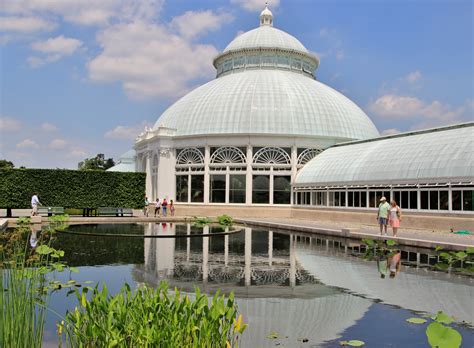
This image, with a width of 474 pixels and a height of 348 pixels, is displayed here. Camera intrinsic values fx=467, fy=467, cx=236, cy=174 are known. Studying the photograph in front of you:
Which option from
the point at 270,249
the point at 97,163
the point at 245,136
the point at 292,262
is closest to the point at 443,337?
the point at 292,262

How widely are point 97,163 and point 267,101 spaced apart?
7045cm

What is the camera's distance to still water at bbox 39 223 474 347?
26.4 feet

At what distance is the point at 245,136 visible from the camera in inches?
1748

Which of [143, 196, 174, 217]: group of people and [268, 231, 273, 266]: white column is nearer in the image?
[268, 231, 273, 266]: white column

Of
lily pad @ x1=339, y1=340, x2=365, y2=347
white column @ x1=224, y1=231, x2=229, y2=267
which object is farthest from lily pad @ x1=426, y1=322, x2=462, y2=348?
white column @ x1=224, y1=231, x2=229, y2=267

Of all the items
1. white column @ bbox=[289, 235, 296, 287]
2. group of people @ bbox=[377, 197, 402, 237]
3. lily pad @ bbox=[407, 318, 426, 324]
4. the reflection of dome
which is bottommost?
lily pad @ bbox=[407, 318, 426, 324]

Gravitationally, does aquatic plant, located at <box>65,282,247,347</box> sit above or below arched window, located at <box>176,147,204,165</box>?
below

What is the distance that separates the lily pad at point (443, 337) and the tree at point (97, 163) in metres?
99.2

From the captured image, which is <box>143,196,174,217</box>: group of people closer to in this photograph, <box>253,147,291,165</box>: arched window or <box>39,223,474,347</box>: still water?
→ <box>253,147,291,165</box>: arched window

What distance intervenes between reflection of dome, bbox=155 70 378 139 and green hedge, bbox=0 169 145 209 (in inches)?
330

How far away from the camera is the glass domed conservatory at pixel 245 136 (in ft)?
147

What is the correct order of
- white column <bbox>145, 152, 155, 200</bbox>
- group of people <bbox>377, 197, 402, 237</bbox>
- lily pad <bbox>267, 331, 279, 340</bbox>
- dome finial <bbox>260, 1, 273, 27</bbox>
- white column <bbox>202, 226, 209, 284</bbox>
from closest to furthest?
lily pad <bbox>267, 331, 279, 340</bbox>
white column <bbox>202, 226, 209, 284</bbox>
group of people <bbox>377, 197, 402, 237</bbox>
white column <bbox>145, 152, 155, 200</bbox>
dome finial <bbox>260, 1, 273, 27</bbox>

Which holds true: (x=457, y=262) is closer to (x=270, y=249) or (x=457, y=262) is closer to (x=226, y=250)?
(x=270, y=249)

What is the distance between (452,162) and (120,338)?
87.4 ft
